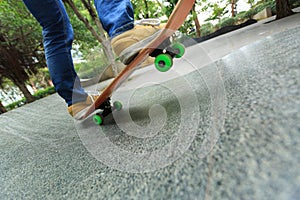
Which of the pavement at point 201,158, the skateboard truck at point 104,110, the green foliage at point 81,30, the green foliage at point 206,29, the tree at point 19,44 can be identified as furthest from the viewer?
the green foliage at point 206,29

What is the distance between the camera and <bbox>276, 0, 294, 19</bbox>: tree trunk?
12.2 ft

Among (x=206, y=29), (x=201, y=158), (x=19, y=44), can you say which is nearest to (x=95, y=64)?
(x=201, y=158)

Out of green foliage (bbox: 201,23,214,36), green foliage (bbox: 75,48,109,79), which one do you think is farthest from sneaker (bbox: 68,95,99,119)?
green foliage (bbox: 201,23,214,36)

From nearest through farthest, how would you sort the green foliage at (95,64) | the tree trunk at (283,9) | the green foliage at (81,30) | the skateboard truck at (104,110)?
the skateboard truck at (104,110) → the green foliage at (95,64) → the tree trunk at (283,9) → the green foliage at (81,30)

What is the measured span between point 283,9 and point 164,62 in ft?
15.5

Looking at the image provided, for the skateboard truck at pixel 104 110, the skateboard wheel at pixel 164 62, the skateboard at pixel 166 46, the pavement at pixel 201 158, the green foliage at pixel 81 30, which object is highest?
the green foliage at pixel 81 30

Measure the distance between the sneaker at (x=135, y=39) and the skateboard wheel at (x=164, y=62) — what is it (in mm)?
84

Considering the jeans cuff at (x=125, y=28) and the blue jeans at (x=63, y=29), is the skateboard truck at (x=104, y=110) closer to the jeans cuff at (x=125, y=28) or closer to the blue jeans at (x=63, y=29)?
the blue jeans at (x=63, y=29)

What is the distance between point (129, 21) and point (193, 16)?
16.9 feet

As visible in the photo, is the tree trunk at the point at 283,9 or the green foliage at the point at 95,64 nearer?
the green foliage at the point at 95,64

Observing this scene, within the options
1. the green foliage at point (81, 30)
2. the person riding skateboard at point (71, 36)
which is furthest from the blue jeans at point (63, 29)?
the green foliage at point (81, 30)

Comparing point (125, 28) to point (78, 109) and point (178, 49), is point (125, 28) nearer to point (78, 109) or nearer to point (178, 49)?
point (178, 49)

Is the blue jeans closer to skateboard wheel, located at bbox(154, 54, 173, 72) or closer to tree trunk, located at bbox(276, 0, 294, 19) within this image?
skateboard wheel, located at bbox(154, 54, 173, 72)

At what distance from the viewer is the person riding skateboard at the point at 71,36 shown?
0.72 m
